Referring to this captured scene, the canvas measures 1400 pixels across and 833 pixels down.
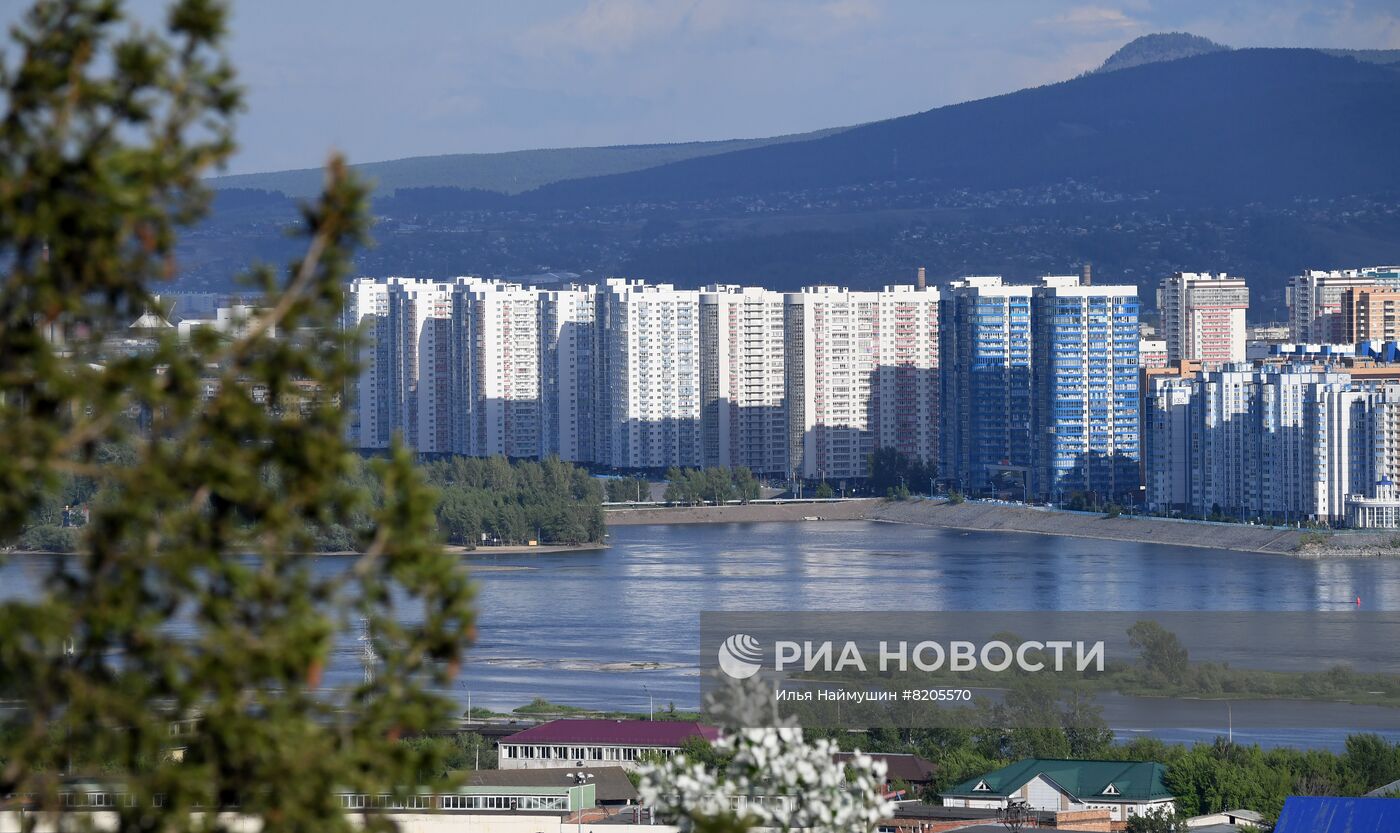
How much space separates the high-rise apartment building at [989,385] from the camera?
2752cm

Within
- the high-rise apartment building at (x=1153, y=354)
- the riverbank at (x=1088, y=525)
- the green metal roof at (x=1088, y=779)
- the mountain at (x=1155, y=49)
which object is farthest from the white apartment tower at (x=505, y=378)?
the mountain at (x=1155, y=49)

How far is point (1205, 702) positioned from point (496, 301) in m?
21.9

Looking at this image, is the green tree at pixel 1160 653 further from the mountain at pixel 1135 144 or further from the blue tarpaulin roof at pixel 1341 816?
the mountain at pixel 1135 144

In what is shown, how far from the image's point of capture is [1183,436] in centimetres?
2417

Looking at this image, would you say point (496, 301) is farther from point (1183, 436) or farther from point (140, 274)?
point (140, 274)

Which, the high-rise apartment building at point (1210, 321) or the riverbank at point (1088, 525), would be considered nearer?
the riverbank at point (1088, 525)

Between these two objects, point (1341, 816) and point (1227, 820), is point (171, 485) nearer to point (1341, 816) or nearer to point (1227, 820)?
point (1341, 816)

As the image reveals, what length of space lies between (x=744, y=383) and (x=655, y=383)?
1.10m

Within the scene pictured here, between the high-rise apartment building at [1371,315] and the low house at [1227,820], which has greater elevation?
the high-rise apartment building at [1371,315]

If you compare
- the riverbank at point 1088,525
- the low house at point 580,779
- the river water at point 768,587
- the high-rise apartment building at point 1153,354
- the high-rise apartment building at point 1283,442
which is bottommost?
the river water at point 768,587

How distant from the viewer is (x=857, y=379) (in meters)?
29.7

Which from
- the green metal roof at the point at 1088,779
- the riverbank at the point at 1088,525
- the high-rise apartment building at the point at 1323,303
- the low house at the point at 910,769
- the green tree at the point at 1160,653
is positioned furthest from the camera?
the high-rise apartment building at the point at 1323,303

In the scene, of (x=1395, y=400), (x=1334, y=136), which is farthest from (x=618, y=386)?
(x=1334, y=136)

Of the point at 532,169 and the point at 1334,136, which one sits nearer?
the point at 1334,136
